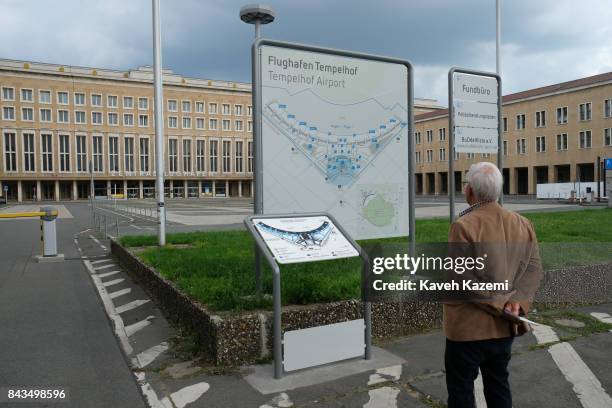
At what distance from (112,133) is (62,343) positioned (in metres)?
88.9

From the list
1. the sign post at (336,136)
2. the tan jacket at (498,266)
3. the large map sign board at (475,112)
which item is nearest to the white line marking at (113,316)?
the sign post at (336,136)

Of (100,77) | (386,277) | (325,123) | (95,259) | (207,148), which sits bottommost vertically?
(95,259)

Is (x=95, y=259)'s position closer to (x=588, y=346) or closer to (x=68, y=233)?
(x=68, y=233)

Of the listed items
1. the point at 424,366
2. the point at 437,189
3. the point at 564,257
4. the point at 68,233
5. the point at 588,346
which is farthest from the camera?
the point at 437,189

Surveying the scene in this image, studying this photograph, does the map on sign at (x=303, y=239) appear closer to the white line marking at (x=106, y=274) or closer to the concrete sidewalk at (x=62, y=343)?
the concrete sidewalk at (x=62, y=343)

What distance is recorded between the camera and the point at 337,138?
5.84 m

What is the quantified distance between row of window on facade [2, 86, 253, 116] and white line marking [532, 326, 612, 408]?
8968cm

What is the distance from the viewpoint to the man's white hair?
273 cm

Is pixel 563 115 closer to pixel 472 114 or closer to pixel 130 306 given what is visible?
pixel 472 114

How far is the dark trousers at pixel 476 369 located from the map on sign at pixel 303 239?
1.58 meters

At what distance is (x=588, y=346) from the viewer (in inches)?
195

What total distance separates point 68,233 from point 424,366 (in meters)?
18.1

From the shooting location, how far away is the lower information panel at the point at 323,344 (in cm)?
413

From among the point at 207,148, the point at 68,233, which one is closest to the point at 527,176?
the point at 207,148
